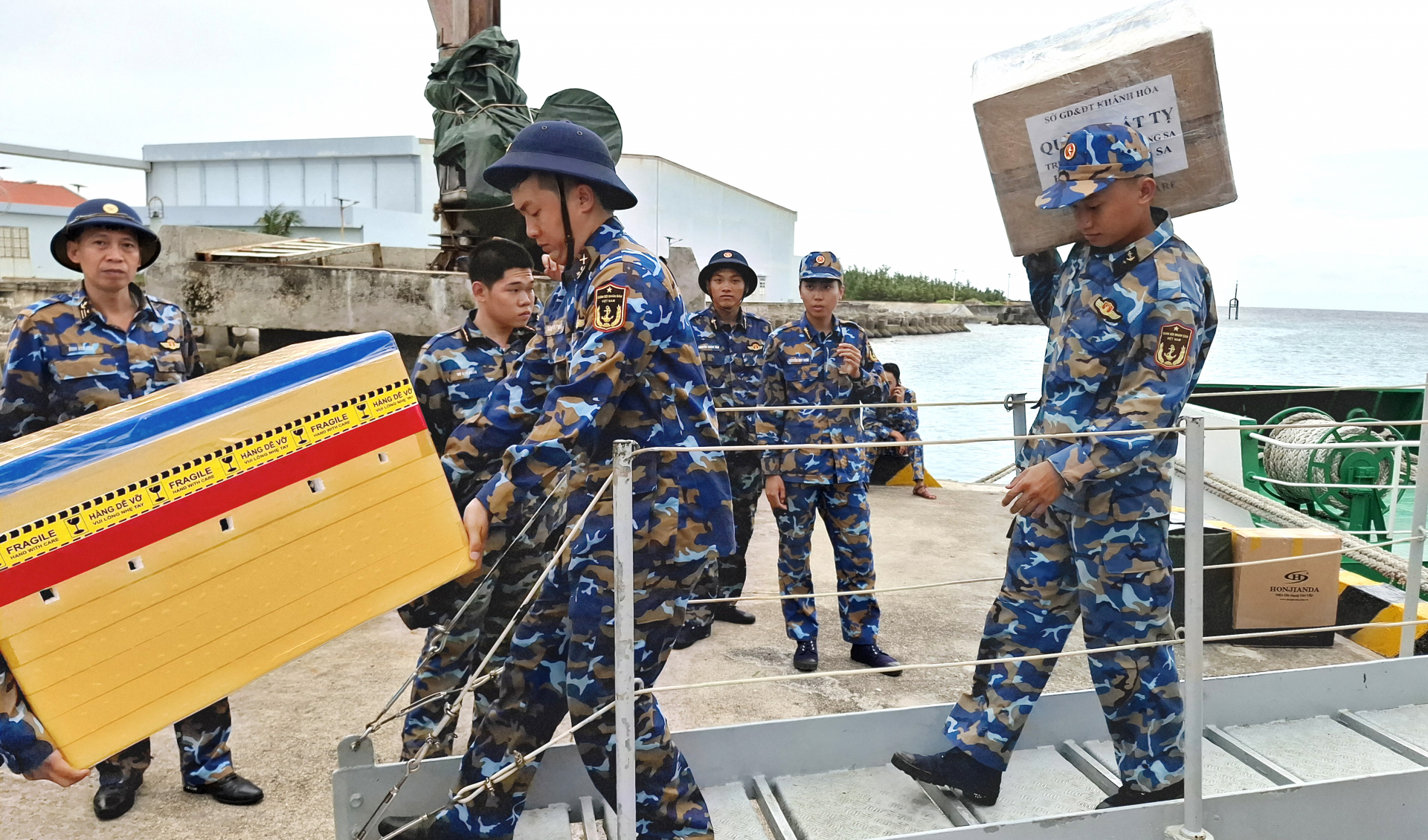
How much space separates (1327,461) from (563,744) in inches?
275

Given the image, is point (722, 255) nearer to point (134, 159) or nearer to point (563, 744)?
point (563, 744)

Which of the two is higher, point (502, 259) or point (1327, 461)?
point (502, 259)

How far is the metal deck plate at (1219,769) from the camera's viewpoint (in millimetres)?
2715

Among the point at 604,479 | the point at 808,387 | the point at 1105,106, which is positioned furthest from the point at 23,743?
the point at 808,387

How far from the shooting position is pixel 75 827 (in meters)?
2.74

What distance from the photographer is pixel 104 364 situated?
2.92m

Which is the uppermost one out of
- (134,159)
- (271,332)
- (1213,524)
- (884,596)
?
(134,159)

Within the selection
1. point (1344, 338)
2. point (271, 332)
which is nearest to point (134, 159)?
point (271, 332)

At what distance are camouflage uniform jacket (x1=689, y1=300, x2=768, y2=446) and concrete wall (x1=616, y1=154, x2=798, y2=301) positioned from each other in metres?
16.0

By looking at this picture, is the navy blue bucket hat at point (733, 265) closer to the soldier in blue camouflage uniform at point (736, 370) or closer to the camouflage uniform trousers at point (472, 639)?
the soldier in blue camouflage uniform at point (736, 370)

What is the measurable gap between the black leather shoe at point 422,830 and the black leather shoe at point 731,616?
2617 mm

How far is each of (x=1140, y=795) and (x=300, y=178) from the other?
143 feet

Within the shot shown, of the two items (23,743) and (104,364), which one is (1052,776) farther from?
(104,364)

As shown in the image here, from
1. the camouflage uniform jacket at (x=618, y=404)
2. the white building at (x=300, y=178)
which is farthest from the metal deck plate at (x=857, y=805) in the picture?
the white building at (x=300, y=178)
